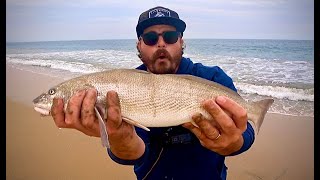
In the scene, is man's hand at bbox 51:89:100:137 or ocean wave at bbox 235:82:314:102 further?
ocean wave at bbox 235:82:314:102

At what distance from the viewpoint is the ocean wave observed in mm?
8672

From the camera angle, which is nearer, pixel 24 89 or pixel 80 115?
pixel 80 115

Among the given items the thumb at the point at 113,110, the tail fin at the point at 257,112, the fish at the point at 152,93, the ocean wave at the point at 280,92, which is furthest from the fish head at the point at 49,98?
the ocean wave at the point at 280,92

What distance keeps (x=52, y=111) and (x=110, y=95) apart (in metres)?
0.44

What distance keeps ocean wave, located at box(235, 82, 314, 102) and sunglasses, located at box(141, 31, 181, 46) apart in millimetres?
6541

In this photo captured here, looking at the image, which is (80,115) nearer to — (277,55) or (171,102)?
(171,102)

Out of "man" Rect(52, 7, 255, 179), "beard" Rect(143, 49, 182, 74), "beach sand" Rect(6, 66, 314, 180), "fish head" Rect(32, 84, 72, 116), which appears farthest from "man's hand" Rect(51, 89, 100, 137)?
"beach sand" Rect(6, 66, 314, 180)

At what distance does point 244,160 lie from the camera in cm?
586

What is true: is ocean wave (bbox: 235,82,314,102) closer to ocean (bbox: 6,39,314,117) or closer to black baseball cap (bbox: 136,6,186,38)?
ocean (bbox: 6,39,314,117)

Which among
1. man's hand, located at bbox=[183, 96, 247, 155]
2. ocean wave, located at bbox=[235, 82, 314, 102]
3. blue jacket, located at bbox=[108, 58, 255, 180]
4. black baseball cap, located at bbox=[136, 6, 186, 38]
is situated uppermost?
black baseball cap, located at bbox=[136, 6, 186, 38]

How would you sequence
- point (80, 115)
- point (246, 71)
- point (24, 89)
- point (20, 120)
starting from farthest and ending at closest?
point (246, 71)
point (24, 89)
point (20, 120)
point (80, 115)

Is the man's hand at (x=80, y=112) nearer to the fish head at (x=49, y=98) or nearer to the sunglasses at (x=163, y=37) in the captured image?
the fish head at (x=49, y=98)

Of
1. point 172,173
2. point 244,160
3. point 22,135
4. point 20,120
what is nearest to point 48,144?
point 22,135

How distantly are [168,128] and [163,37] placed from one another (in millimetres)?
850
